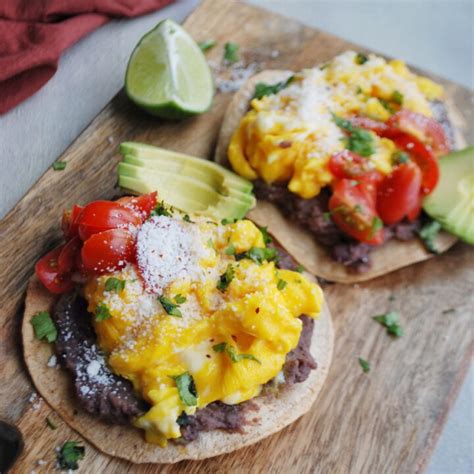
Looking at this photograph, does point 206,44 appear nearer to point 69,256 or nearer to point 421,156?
point 421,156

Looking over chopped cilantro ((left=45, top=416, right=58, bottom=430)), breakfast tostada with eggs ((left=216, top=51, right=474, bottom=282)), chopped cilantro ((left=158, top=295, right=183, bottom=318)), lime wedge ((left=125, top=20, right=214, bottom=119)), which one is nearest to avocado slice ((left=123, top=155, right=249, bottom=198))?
breakfast tostada with eggs ((left=216, top=51, right=474, bottom=282))

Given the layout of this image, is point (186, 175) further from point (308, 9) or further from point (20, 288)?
point (308, 9)

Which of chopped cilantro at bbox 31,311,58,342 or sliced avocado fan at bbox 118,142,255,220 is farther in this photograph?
sliced avocado fan at bbox 118,142,255,220

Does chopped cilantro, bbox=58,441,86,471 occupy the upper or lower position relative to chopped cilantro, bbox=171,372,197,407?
lower

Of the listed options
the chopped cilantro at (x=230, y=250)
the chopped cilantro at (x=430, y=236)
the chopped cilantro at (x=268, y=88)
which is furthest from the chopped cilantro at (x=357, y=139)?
the chopped cilantro at (x=230, y=250)

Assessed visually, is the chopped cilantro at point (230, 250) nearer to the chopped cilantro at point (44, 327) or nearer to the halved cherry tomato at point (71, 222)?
the halved cherry tomato at point (71, 222)

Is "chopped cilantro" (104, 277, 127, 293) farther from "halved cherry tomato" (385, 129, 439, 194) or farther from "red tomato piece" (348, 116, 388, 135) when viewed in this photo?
"halved cherry tomato" (385, 129, 439, 194)

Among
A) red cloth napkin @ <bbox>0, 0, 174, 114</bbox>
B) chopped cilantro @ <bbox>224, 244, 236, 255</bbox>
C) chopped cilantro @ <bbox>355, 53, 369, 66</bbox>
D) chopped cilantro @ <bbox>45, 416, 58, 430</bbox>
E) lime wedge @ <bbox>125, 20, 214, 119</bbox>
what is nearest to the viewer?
chopped cilantro @ <bbox>45, 416, 58, 430</bbox>

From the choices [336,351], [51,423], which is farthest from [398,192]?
[51,423]

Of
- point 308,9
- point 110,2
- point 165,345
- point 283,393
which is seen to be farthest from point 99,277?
point 308,9
